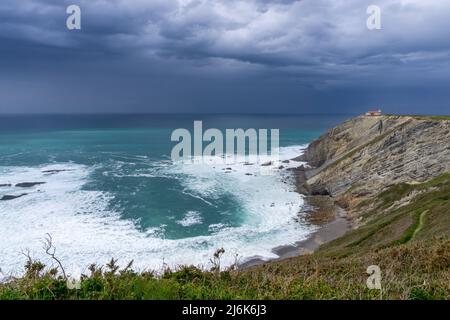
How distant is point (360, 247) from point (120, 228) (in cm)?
2678

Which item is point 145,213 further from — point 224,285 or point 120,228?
point 224,285

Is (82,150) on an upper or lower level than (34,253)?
upper

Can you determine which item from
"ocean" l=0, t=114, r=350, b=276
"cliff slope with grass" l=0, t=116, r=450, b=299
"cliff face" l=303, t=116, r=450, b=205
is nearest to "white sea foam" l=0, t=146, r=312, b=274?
"ocean" l=0, t=114, r=350, b=276

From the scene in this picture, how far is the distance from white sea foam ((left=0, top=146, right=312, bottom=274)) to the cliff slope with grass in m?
6.41

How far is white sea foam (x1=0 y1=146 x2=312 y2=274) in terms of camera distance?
108 feet

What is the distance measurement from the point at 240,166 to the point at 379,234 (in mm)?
55322

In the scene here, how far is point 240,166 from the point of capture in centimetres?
8362

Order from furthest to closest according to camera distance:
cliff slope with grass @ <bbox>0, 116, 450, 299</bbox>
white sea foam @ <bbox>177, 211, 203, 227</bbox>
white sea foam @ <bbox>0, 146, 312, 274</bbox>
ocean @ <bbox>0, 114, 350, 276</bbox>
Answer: white sea foam @ <bbox>177, 211, 203, 227</bbox>
ocean @ <bbox>0, 114, 350, 276</bbox>
white sea foam @ <bbox>0, 146, 312, 274</bbox>
cliff slope with grass @ <bbox>0, 116, 450, 299</bbox>

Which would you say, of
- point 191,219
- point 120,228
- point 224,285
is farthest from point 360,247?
point 120,228

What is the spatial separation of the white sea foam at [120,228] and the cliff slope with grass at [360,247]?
6409 millimetres

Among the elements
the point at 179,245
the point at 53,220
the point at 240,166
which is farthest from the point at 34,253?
the point at 240,166
